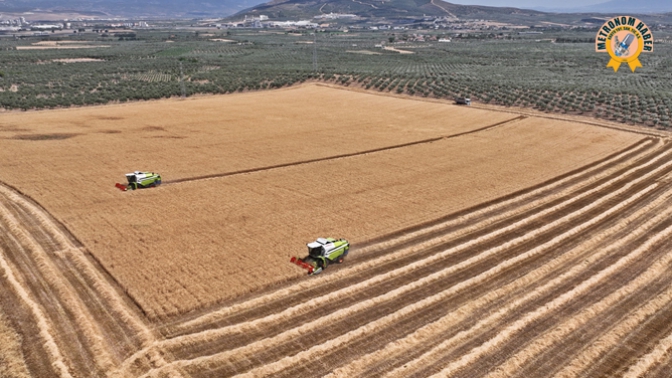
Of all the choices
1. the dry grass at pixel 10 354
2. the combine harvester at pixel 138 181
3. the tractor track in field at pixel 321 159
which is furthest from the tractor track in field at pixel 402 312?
the tractor track in field at pixel 321 159

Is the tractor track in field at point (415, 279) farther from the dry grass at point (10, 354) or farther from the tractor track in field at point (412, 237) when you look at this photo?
the dry grass at point (10, 354)

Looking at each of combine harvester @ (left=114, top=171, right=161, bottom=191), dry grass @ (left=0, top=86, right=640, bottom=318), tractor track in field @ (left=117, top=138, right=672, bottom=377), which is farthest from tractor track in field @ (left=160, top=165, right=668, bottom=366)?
combine harvester @ (left=114, top=171, right=161, bottom=191)

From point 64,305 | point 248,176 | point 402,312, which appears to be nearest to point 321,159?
point 248,176

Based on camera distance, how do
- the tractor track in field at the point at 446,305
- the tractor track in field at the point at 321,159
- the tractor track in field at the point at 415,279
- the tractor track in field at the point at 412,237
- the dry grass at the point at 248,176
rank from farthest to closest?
the tractor track in field at the point at 321,159 < the dry grass at the point at 248,176 < the tractor track in field at the point at 412,237 < the tractor track in field at the point at 415,279 < the tractor track in field at the point at 446,305

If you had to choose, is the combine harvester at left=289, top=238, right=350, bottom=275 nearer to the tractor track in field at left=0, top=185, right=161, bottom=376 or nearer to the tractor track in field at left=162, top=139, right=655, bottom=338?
the tractor track in field at left=162, top=139, right=655, bottom=338

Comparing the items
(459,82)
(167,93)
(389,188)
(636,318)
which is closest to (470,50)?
(459,82)

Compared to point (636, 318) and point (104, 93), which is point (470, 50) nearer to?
point (104, 93)
